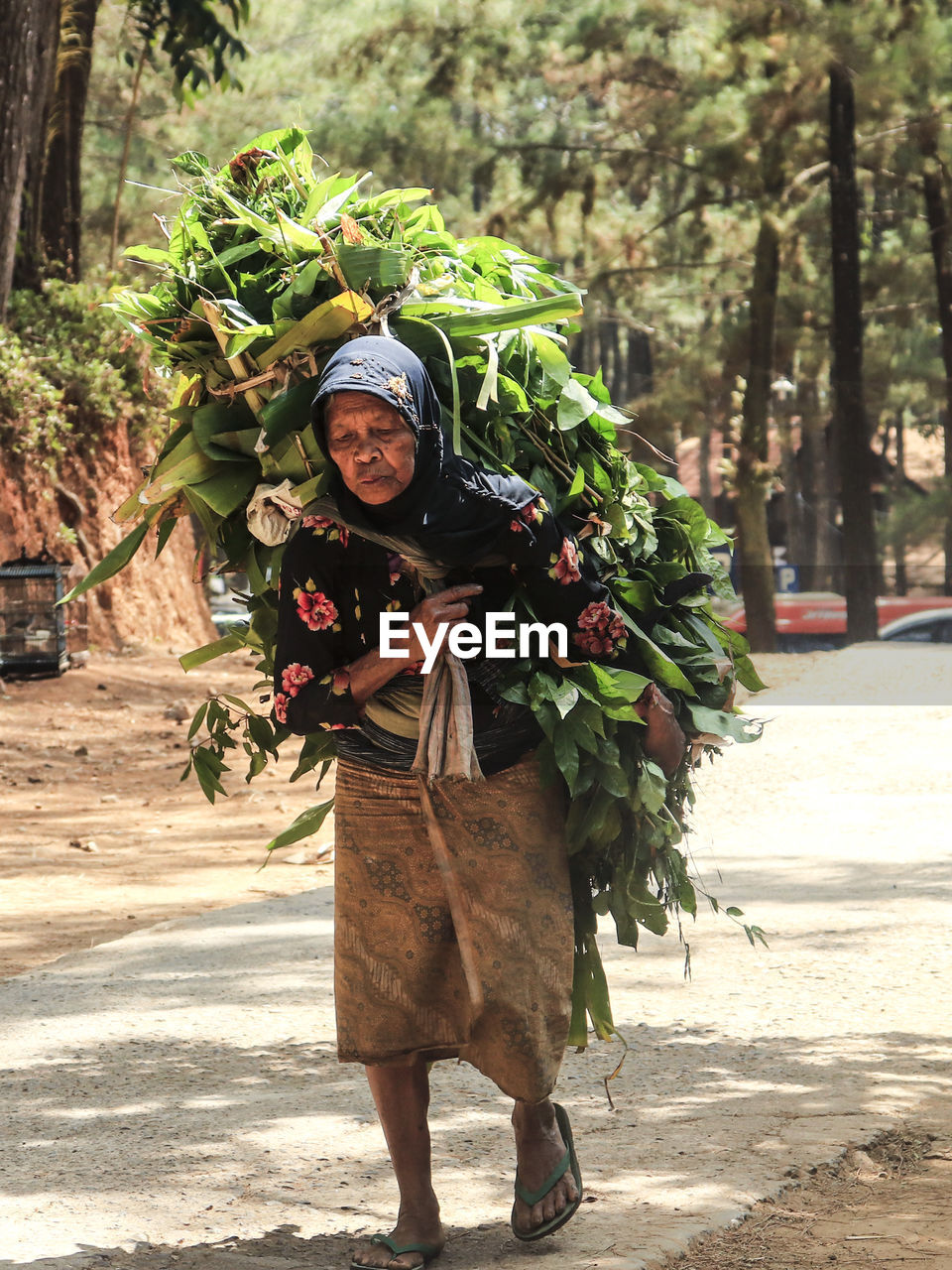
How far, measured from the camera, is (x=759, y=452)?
20.1m

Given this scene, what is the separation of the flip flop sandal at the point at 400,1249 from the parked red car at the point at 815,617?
63.5ft

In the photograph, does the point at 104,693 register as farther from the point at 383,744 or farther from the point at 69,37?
the point at 383,744

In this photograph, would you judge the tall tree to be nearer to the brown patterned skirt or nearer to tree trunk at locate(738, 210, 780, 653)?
tree trunk at locate(738, 210, 780, 653)

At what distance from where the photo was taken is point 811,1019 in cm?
→ 494

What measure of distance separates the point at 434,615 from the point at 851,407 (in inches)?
694

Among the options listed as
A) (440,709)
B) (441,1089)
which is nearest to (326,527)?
(440,709)

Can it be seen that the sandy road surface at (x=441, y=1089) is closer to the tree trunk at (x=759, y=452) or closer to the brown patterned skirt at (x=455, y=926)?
the brown patterned skirt at (x=455, y=926)

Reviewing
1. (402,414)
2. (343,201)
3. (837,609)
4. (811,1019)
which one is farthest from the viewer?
(837,609)

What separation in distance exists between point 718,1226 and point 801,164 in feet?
63.2

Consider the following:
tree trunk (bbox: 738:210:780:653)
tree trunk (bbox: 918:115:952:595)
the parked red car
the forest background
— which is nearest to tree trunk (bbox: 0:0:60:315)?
the forest background

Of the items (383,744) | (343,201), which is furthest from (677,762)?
(343,201)

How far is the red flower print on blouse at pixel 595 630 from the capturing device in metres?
3.03

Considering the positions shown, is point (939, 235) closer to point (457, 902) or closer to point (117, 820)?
point (117, 820)

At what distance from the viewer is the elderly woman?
2.93m
